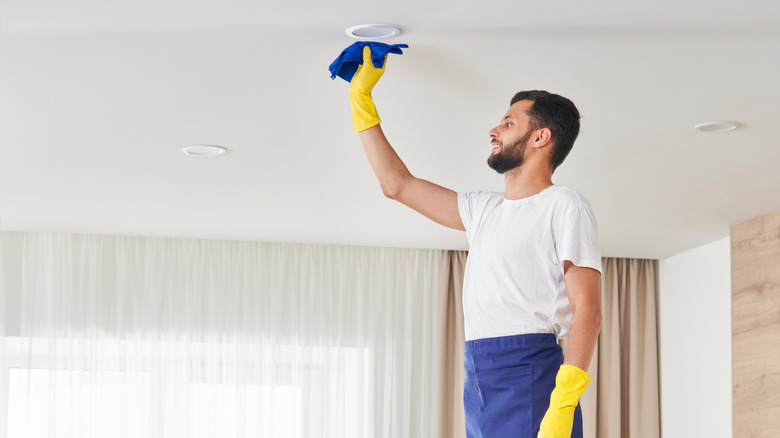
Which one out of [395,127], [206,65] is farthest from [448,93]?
[206,65]

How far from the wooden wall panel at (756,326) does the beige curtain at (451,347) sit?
1626 mm

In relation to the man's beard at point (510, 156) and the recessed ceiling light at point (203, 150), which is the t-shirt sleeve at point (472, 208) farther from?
the recessed ceiling light at point (203, 150)

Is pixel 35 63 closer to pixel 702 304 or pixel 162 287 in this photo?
pixel 162 287

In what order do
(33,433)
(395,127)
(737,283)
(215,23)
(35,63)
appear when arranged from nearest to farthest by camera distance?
(215,23), (35,63), (395,127), (737,283), (33,433)

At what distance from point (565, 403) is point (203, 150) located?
7.78ft

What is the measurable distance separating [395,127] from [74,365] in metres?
2.99

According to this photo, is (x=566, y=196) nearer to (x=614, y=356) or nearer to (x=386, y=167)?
(x=386, y=167)

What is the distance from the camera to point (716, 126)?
3236mm

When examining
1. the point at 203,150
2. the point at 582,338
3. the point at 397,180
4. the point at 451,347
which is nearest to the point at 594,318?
the point at 582,338

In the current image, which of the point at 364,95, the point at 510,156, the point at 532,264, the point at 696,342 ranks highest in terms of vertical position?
the point at 364,95

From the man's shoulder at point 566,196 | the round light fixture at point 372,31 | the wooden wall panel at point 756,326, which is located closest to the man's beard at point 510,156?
the man's shoulder at point 566,196

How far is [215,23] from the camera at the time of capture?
2.47m

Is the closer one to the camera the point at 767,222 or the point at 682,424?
the point at 767,222

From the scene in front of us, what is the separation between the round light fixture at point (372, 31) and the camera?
8.08 ft
